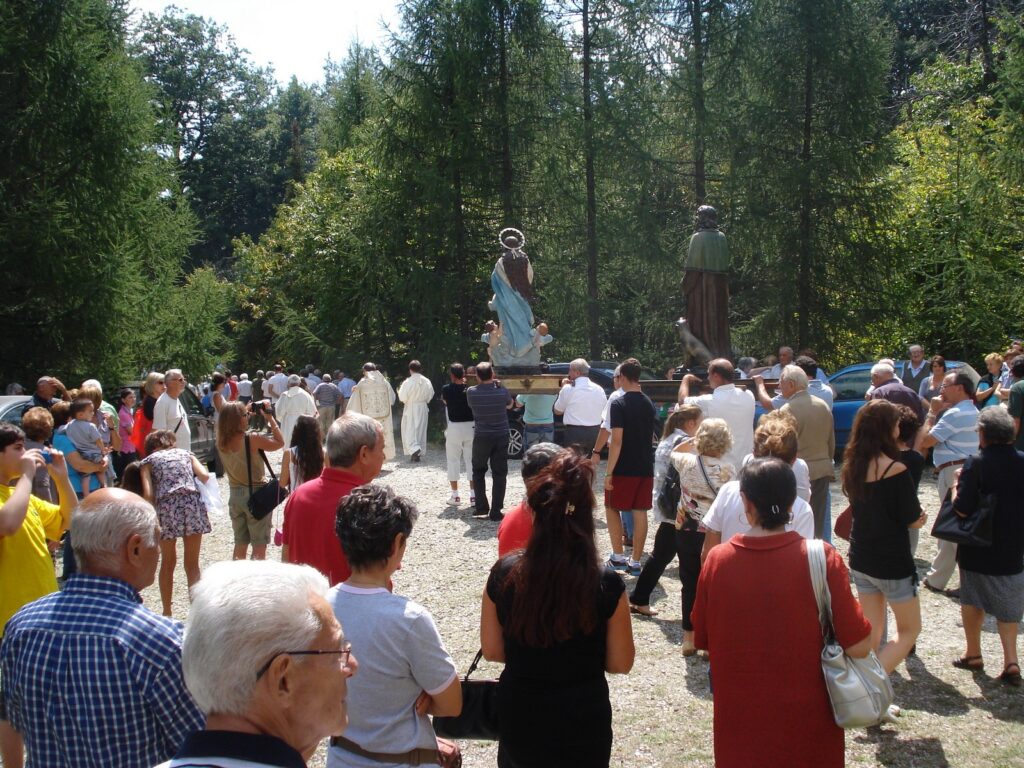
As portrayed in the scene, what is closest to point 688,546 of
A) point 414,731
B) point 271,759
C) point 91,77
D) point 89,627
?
point 414,731

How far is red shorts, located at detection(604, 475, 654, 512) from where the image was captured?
766 centimetres

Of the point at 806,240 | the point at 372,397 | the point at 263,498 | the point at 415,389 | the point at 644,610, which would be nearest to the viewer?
the point at 644,610

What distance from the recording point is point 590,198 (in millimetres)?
A: 24500

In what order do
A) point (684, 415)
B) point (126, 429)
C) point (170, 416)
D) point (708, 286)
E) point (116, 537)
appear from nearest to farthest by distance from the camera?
point (116, 537)
point (684, 415)
point (170, 416)
point (126, 429)
point (708, 286)

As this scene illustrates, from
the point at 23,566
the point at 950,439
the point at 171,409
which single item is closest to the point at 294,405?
the point at 171,409

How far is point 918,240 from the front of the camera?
2266 cm

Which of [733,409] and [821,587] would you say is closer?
[821,587]

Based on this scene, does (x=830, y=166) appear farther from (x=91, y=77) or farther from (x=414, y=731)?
(x=414, y=731)

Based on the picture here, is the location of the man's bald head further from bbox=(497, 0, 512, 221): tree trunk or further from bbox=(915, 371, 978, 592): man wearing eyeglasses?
bbox=(497, 0, 512, 221): tree trunk

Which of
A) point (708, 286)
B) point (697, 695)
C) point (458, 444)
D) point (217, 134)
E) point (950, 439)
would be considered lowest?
point (697, 695)

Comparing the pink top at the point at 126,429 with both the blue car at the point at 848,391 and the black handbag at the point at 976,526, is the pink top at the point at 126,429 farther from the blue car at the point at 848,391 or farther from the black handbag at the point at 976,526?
the blue car at the point at 848,391

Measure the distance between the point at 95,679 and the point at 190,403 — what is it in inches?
491

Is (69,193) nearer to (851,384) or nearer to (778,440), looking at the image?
(851,384)

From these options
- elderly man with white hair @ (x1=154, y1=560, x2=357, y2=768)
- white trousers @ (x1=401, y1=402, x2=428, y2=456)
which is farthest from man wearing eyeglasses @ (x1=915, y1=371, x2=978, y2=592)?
white trousers @ (x1=401, y1=402, x2=428, y2=456)
